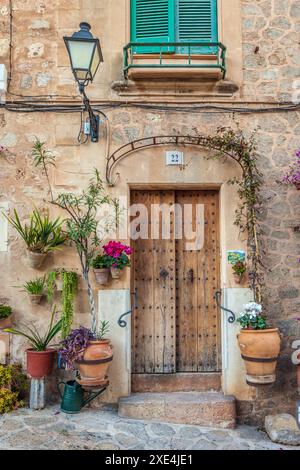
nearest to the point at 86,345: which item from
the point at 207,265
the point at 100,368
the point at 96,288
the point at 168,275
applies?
the point at 100,368

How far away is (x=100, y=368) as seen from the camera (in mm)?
4465

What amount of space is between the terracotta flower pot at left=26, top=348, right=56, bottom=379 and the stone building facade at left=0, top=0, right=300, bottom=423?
1.20ft

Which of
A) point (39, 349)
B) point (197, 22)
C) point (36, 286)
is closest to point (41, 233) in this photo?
point (36, 286)

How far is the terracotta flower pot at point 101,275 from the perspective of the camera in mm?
4797

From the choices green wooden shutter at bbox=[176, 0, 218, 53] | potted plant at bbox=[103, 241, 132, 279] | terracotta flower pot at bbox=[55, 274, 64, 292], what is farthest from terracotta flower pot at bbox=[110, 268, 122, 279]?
green wooden shutter at bbox=[176, 0, 218, 53]

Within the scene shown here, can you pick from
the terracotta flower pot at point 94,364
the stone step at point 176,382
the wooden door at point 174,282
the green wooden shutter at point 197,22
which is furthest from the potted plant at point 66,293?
the green wooden shutter at point 197,22

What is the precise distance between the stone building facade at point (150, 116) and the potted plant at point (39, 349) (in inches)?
5.1

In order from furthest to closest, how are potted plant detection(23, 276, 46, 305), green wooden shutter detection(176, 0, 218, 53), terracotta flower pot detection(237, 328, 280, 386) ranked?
green wooden shutter detection(176, 0, 218, 53) → potted plant detection(23, 276, 46, 305) → terracotta flower pot detection(237, 328, 280, 386)

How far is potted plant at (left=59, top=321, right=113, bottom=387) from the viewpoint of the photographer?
174 inches

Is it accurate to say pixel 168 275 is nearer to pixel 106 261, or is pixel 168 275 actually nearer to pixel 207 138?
pixel 106 261

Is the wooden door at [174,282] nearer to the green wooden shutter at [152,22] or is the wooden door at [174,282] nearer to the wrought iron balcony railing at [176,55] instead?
the wrought iron balcony railing at [176,55]

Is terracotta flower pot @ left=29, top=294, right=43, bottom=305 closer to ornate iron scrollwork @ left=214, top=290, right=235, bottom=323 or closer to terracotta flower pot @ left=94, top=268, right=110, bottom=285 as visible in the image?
terracotta flower pot @ left=94, top=268, right=110, bottom=285

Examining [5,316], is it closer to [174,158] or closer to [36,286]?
[36,286]

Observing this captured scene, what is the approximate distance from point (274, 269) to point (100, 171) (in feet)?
7.43
